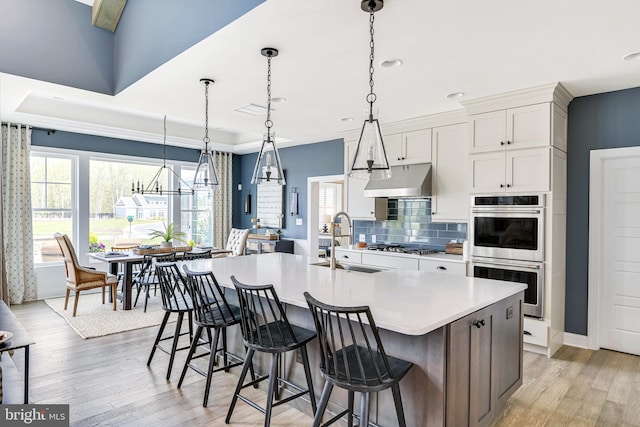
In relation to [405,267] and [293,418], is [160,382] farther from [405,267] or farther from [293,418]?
[405,267]

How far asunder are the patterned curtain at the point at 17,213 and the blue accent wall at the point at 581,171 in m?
7.19

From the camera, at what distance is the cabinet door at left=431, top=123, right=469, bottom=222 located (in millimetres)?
4445

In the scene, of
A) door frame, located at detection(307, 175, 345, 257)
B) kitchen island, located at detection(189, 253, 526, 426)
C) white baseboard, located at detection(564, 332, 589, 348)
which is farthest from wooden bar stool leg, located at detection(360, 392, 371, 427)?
door frame, located at detection(307, 175, 345, 257)

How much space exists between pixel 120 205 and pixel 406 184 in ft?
16.6

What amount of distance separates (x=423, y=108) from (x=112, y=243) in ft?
18.6

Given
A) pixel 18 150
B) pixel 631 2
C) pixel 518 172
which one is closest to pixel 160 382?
pixel 518 172

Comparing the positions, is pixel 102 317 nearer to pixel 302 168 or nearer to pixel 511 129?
pixel 302 168

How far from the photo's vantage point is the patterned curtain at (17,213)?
5.42 metres

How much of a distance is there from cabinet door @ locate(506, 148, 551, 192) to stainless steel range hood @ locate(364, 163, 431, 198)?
1011mm

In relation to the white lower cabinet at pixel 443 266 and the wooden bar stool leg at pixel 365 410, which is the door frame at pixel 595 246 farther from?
the wooden bar stool leg at pixel 365 410

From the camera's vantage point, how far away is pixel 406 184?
15.5 feet

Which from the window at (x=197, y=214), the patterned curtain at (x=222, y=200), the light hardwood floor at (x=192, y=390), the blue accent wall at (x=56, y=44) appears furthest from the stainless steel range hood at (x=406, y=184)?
the window at (x=197, y=214)

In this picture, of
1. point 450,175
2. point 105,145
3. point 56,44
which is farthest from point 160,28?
point 105,145

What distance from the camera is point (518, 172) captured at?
377 cm
